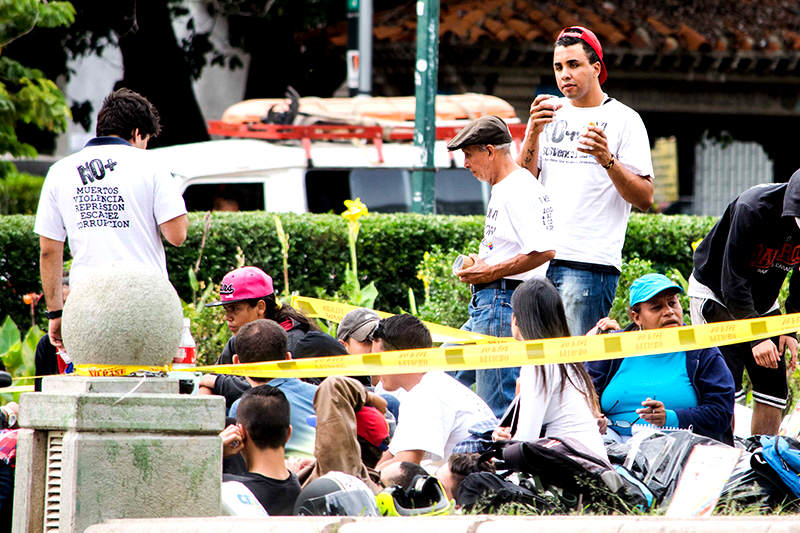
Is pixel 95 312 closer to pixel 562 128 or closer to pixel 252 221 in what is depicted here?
pixel 562 128

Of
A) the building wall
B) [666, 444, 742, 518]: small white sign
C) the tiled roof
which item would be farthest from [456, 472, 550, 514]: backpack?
the building wall

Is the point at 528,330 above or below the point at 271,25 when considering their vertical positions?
below

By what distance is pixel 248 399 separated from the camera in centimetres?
507

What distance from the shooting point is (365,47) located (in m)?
14.5

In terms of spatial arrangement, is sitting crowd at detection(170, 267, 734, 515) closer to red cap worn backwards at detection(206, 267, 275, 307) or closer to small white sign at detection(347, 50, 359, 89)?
red cap worn backwards at detection(206, 267, 275, 307)

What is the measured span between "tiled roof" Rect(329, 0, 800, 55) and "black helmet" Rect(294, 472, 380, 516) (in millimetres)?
11996

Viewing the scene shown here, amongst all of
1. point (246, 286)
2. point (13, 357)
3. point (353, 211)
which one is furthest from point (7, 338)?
point (353, 211)

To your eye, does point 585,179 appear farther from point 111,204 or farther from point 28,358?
point 28,358

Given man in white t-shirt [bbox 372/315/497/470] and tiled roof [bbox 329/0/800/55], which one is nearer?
man in white t-shirt [bbox 372/315/497/470]

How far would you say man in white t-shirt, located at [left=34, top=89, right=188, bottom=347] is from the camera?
19.0 ft

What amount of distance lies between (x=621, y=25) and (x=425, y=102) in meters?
7.36

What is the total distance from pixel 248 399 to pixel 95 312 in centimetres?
85

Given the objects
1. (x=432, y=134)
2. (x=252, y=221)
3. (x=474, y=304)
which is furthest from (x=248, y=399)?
(x=432, y=134)

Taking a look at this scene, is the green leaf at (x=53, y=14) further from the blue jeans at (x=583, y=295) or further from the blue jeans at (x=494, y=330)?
the blue jeans at (x=583, y=295)
